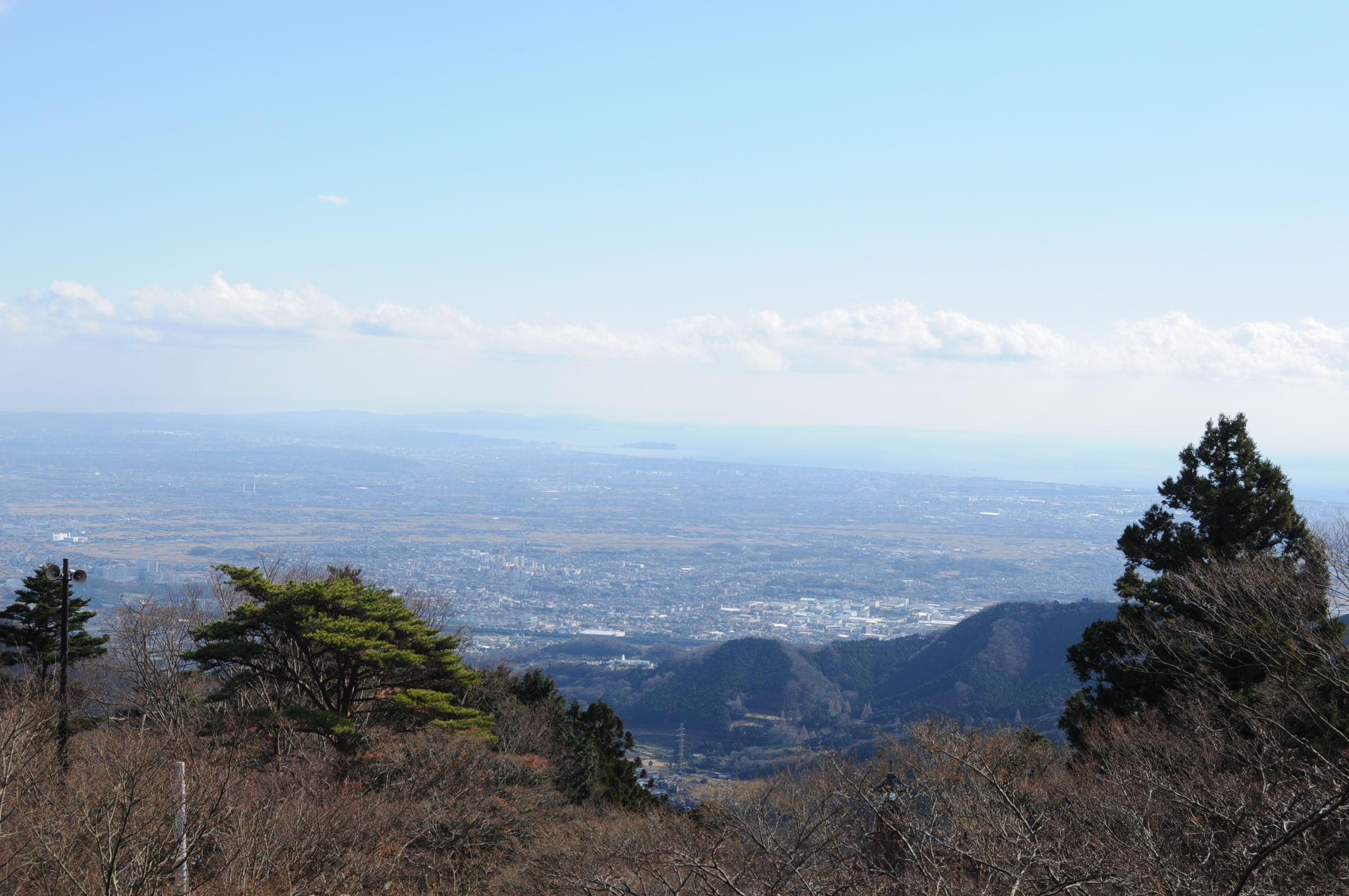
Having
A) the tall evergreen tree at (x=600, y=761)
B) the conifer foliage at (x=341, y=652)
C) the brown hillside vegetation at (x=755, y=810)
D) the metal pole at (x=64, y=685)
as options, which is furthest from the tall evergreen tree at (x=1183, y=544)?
the metal pole at (x=64, y=685)

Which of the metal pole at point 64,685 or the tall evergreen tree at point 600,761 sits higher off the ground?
the metal pole at point 64,685

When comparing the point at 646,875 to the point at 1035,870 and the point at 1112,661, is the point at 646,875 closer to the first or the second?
the point at 1035,870

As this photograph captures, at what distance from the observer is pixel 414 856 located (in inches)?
510

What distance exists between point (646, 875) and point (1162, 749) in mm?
8376

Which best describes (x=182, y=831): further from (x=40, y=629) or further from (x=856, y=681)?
(x=856, y=681)

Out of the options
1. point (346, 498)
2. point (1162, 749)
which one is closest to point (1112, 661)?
point (1162, 749)

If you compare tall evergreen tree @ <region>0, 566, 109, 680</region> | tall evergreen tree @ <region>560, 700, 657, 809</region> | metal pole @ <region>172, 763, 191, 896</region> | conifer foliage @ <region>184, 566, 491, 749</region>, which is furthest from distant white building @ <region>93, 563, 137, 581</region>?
metal pole @ <region>172, 763, 191, 896</region>

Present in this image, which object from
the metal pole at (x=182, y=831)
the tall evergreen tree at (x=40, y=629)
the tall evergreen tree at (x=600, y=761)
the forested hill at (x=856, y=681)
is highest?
the metal pole at (x=182, y=831)

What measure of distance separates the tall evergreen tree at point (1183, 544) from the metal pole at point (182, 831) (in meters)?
16.0

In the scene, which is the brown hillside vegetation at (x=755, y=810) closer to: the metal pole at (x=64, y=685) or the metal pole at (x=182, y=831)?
the metal pole at (x=182, y=831)

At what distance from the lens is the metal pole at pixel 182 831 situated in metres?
8.22

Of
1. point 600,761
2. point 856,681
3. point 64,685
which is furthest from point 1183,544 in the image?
point 856,681

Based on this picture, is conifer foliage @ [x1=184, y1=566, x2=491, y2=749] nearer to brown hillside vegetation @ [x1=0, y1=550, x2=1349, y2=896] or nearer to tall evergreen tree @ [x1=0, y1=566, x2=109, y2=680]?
brown hillside vegetation @ [x1=0, y1=550, x2=1349, y2=896]

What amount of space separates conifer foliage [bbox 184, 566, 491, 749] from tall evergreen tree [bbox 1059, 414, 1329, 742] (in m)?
13.1
